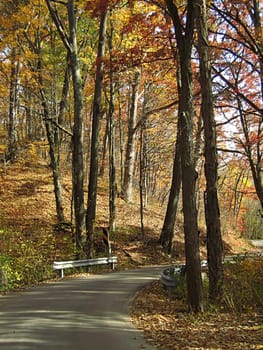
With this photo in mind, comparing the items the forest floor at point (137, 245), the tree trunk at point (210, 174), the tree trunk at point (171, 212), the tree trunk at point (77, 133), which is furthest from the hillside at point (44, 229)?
the tree trunk at point (210, 174)

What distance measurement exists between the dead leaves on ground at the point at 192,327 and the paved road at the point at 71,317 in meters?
0.35

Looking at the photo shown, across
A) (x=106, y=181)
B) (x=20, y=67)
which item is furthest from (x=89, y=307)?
(x=106, y=181)

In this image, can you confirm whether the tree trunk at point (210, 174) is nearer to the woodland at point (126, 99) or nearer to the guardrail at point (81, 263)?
the woodland at point (126, 99)

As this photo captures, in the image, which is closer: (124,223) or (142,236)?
(142,236)

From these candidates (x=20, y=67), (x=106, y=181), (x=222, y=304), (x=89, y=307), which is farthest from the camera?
(x=106, y=181)

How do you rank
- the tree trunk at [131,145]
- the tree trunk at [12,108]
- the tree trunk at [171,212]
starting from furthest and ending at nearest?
1. the tree trunk at [131,145]
2. the tree trunk at [12,108]
3. the tree trunk at [171,212]

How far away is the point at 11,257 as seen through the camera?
55.2 ft

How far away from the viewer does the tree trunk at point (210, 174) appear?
11.1 meters

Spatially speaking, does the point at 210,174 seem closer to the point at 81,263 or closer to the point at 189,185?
the point at 189,185

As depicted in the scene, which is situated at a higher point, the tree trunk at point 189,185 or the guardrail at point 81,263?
the tree trunk at point 189,185

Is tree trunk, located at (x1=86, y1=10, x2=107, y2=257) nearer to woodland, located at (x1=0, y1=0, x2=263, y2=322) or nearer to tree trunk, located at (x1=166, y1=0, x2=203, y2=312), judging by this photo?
woodland, located at (x1=0, y1=0, x2=263, y2=322)

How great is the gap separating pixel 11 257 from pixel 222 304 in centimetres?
898

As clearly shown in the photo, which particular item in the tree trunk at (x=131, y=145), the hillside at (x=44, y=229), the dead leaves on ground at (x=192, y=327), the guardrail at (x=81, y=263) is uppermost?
the tree trunk at (x=131, y=145)

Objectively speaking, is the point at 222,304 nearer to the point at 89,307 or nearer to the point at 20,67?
the point at 89,307
